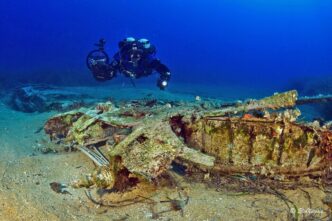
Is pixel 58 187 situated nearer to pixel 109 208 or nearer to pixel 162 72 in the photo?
pixel 109 208

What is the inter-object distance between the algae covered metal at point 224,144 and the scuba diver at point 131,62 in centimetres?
452

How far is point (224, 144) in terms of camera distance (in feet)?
15.9

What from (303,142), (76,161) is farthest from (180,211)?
(76,161)

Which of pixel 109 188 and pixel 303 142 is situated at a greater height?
pixel 303 142

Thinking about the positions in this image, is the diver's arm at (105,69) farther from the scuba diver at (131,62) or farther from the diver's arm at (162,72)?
the diver's arm at (162,72)

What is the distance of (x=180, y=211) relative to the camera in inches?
160

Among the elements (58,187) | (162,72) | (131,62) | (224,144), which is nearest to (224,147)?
(224,144)

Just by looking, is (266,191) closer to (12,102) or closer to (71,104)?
(71,104)

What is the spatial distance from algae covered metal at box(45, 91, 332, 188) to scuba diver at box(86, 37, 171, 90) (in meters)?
4.52

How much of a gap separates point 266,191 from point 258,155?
51 cm

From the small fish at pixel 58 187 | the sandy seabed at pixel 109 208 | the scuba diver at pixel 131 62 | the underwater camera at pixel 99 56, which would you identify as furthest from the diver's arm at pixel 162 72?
the small fish at pixel 58 187

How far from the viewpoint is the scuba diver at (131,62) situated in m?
9.43

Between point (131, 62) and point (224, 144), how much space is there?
545cm

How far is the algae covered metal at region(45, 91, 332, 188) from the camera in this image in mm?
4254
